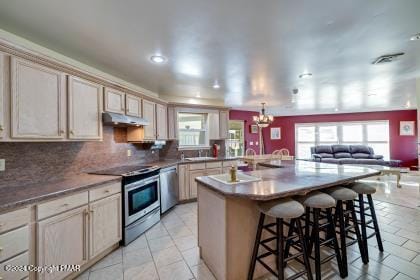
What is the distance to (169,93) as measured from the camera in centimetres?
452

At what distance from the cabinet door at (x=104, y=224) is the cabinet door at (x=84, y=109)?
808 mm

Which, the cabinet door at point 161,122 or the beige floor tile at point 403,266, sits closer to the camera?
the beige floor tile at point 403,266

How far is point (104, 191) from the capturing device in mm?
2303

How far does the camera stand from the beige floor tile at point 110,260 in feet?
7.19

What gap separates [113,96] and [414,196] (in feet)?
21.0

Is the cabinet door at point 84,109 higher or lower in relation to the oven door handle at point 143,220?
higher

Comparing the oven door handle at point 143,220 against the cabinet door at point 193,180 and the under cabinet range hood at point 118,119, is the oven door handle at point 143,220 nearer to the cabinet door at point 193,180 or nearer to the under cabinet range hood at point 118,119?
the cabinet door at point 193,180

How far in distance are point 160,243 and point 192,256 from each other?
54 cm

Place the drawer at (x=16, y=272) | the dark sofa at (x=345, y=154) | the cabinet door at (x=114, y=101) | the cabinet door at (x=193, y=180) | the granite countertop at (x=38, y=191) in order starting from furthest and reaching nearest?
the dark sofa at (x=345, y=154)
the cabinet door at (x=193, y=180)
the cabinet door at (x=114, y=101)
the granite countertop at (x=38, y=191)
the drawer at (x=16, y=272)

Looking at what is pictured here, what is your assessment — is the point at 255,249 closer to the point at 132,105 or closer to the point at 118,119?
the point at 118,119

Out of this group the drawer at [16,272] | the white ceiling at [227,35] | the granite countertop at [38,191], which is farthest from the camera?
the white ceiling at [227,35]

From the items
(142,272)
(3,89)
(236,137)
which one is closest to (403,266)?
(142,272)

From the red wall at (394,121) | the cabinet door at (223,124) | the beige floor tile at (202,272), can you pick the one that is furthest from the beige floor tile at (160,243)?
the red wall at (394,121)

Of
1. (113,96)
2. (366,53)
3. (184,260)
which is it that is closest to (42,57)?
(113,96)
